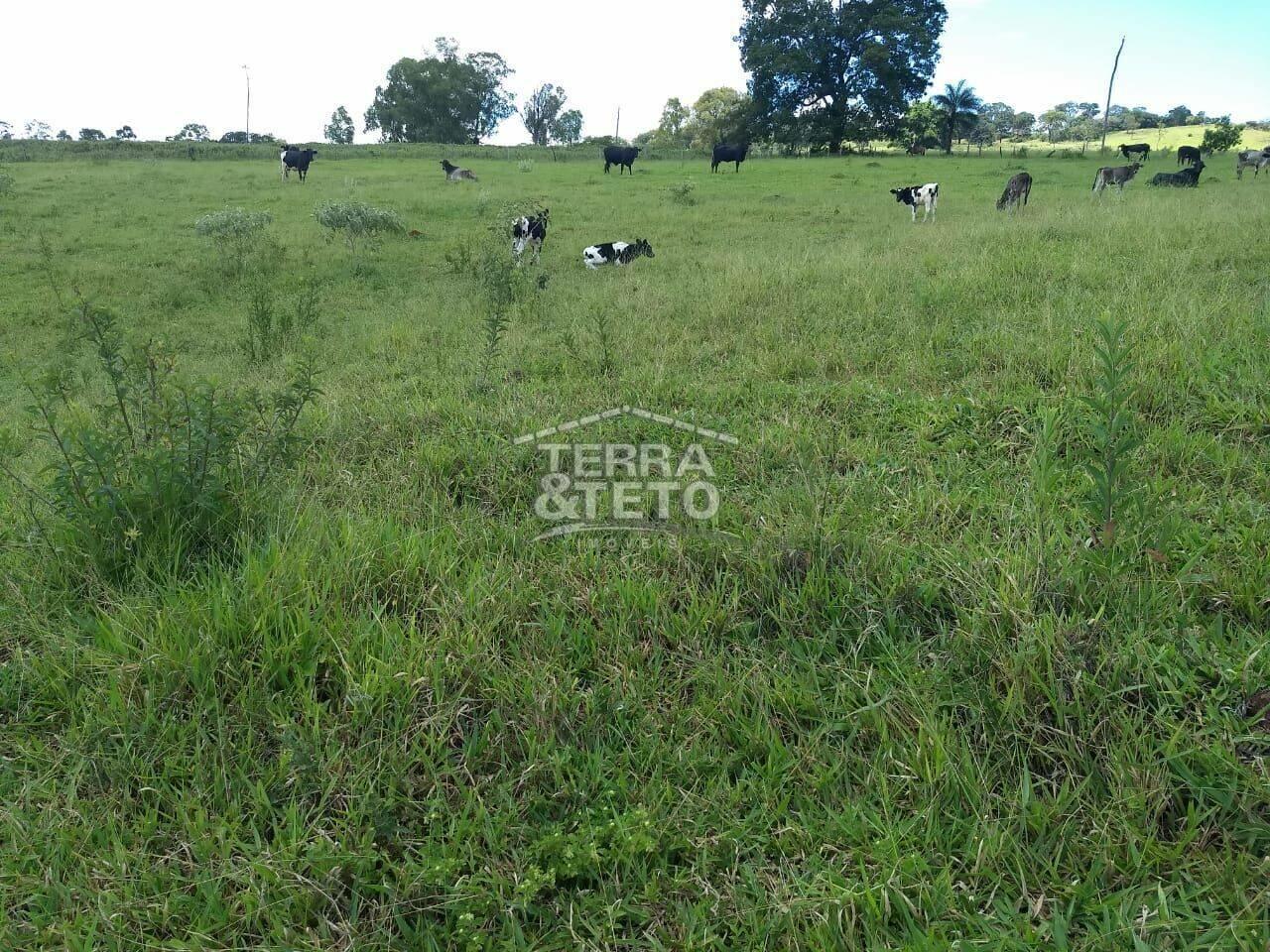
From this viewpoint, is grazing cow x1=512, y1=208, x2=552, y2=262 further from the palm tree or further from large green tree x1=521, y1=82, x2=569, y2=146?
large green tree x1=521, y1=82, x2=569, y2=146

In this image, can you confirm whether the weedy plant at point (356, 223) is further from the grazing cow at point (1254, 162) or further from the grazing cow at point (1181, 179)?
the grazing cow at point (1254, 162)

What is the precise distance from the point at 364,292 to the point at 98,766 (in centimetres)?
1004

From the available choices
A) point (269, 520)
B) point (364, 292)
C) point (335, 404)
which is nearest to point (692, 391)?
point (335, 404)

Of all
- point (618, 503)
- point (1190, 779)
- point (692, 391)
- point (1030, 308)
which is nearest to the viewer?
point (1190, 779)

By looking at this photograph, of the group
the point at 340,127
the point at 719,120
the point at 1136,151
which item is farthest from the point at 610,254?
the point at 340,127

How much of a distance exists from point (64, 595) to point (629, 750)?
2328mm

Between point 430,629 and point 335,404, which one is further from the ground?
point 335,404

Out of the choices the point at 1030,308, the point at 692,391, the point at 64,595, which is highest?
the point at 1030,308

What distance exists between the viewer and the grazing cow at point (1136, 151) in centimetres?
3394

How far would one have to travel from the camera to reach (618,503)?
3.42 metres

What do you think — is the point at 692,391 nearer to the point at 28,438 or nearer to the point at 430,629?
the point at 430,629

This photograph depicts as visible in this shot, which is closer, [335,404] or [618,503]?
[618,503]

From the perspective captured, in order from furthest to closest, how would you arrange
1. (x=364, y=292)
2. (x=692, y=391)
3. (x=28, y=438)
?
(x=364, y=292) < (x=28, y=438) < (x=692, y=391)

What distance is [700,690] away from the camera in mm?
2279
